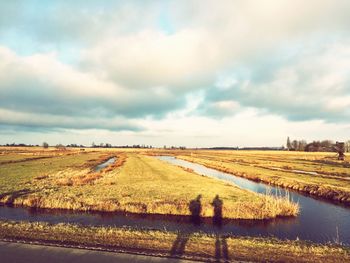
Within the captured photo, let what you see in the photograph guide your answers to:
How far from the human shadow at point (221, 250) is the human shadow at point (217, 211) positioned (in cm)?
819

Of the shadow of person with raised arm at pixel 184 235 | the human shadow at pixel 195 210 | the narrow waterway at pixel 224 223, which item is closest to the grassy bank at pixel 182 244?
the shadow of person with raised arm at pixel 184 235

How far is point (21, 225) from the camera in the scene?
19297 mm

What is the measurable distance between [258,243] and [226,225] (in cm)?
845

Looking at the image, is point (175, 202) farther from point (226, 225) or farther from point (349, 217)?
point (349, 217)

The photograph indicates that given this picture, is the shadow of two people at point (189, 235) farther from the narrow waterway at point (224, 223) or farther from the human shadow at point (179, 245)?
the narrow waterway at point (224, 223)

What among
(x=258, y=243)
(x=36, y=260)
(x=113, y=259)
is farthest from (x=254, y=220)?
(x=36, y=260)

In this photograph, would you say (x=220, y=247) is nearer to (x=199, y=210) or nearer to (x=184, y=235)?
(x=184, y=235)

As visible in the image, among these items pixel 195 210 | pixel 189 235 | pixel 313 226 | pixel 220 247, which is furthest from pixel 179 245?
pixel 313 226

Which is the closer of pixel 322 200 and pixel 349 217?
pixel 349 217

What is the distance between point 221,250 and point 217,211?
43.0 ft

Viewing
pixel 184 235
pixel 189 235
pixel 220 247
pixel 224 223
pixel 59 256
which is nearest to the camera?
pixel 59 256

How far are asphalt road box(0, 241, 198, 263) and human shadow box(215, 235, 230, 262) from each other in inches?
70.2

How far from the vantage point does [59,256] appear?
512 inches

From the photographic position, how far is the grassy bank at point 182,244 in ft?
46.7
